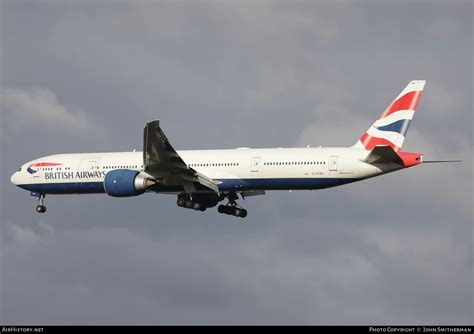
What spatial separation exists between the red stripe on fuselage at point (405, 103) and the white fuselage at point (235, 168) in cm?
378

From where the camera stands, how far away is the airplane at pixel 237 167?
6141 centimetres

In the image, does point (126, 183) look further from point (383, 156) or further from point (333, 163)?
point (383, 156)

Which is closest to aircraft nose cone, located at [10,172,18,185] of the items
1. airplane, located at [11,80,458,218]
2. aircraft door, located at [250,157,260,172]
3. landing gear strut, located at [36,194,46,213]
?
landing gear strut, located at [36,194,46,213]

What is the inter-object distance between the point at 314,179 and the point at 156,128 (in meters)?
9.53

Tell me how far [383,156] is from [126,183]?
1536cm

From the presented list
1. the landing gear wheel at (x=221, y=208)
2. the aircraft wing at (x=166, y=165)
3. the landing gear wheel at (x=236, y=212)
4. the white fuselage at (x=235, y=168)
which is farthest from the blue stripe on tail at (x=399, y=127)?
the landing gear wheel at (x=221, y=208)

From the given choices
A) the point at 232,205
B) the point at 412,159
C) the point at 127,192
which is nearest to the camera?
the point at 412,159

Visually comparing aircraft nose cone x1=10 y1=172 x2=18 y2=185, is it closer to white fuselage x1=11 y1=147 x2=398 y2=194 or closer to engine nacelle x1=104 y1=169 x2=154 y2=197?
white fuselage x1=11 y1=147 x2=398 y2=194

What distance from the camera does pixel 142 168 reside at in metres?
66.8

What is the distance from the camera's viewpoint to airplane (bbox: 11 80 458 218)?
61.4m

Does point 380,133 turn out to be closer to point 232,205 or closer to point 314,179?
point 314,179

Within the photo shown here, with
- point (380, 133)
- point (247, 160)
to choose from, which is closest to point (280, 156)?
point (247, 160)

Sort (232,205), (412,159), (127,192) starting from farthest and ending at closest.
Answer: (232,205) < (127,192) < (412,159)

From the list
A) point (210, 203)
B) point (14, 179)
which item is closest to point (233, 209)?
point (210, 203)
